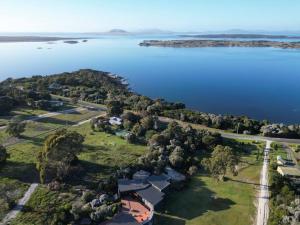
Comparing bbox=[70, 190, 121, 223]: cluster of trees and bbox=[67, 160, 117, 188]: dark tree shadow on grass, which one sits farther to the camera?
bbox=[67, 160, 117, 188]: dark tree shadow on grass

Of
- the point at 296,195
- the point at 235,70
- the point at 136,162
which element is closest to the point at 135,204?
the point at 136,162

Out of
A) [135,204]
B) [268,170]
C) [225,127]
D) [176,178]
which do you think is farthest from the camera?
[225,127]

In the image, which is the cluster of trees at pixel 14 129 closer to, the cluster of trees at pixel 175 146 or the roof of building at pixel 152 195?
the cluster of trees at pixel 175 146

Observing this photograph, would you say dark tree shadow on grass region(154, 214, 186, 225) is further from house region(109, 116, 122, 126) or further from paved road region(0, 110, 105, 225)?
house region(109, 116, 122, 126)

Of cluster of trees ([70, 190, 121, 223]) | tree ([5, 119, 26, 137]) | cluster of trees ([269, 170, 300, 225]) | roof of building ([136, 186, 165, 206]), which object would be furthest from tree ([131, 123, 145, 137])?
cluster of trees ([269, 170, 300, 225])

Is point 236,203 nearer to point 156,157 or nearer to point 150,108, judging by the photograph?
point 156,157

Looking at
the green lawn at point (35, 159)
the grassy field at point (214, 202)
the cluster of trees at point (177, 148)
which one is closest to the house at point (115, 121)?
the green lawn at point (35, 159)
